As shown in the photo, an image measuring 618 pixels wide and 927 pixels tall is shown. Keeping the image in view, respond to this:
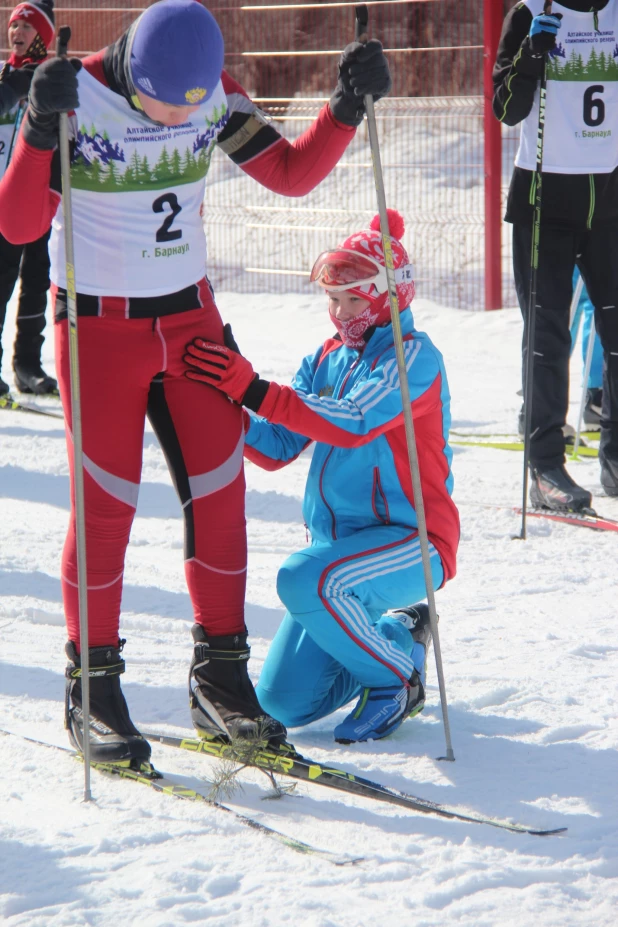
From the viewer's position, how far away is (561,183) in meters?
5.23

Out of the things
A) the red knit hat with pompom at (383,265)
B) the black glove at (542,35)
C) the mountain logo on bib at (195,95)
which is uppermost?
the black glove at (542,35)

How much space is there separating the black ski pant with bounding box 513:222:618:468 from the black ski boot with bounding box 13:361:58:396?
11.0 ft

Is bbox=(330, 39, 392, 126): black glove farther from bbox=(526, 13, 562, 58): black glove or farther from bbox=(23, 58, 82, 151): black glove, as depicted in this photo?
bbox=(526, 13, 562, 58): black glove

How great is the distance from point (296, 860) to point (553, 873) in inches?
19.5

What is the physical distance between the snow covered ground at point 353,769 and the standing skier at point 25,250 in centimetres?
216

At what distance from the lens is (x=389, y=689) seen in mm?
3160

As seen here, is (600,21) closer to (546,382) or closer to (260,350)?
(546,382)

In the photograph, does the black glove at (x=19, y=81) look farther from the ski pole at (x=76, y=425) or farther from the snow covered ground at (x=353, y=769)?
the ski pole at (x=76, y=425)

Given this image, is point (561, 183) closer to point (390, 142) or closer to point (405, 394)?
point (405, 394)

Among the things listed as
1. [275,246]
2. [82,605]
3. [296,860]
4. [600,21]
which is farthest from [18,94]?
[275,246]

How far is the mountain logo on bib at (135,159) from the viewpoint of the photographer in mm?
2764

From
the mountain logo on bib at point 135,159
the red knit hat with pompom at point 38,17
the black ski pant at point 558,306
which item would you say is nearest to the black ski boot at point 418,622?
the mountain logo on bib at point 135,159

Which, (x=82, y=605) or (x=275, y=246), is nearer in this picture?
(x=82, y=605)

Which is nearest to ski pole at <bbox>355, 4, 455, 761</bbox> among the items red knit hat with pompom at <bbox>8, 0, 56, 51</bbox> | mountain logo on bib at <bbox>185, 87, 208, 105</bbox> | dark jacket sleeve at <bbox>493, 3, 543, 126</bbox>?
mountain logo on bib at <bbox>185, 87, 208, 105</bbox>
